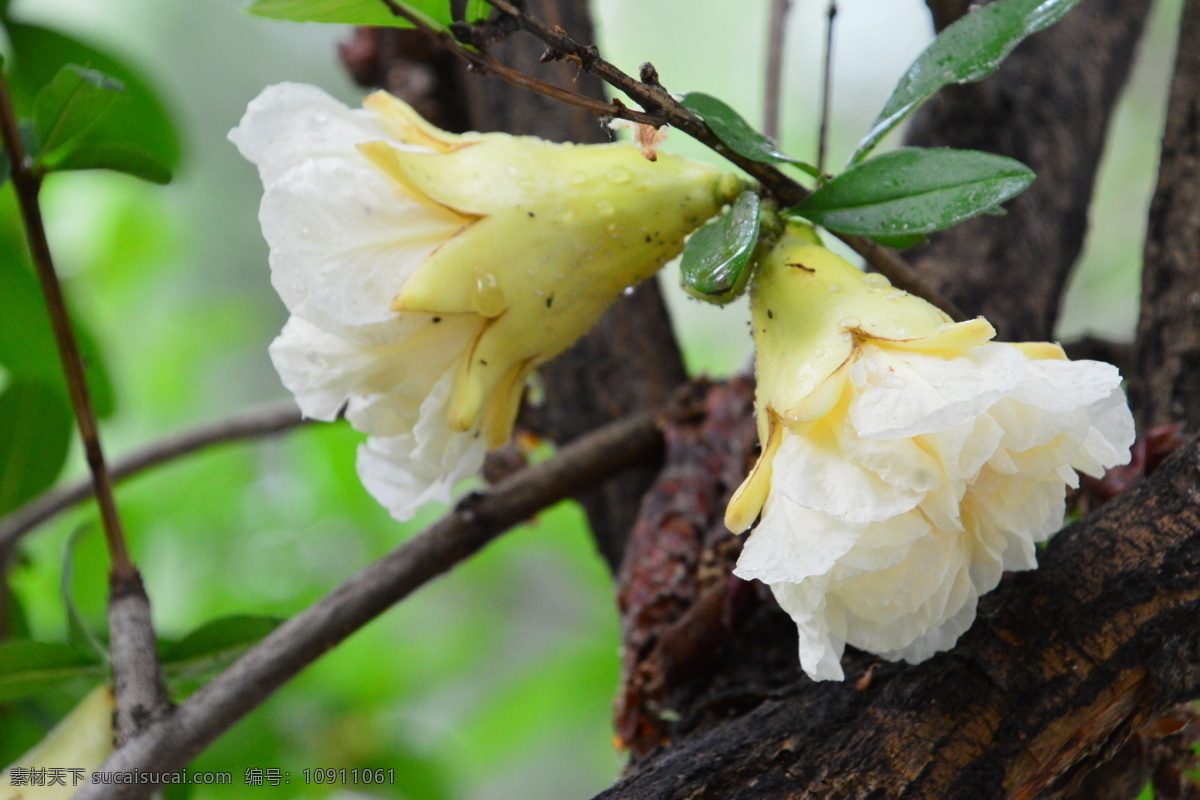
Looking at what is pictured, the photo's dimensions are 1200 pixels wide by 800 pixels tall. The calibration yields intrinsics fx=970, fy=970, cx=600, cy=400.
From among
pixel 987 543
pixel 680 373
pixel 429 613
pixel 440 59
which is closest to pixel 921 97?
pixel 987 543

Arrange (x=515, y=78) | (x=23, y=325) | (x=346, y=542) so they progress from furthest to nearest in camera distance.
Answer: (x=346, y=542) → (x=23, y=325) → (x=515, y=78)

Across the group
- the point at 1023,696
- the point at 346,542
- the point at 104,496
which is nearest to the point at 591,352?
the point at 104,496

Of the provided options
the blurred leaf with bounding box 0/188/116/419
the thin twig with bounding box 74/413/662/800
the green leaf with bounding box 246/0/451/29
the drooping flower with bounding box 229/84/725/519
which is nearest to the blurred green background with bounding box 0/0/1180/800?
the blurred leaf with bounding box 0/188/116/419

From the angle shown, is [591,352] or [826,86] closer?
[826,86]

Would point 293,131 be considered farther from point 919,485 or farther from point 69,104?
point 919,485

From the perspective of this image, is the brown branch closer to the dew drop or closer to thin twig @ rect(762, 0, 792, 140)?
the dew drop

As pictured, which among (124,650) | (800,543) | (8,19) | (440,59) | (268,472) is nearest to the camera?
(800,543)

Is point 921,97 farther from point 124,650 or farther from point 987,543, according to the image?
point 124,650
